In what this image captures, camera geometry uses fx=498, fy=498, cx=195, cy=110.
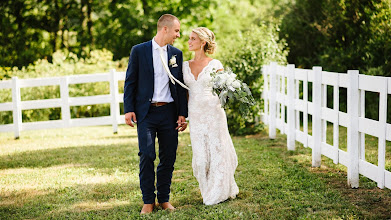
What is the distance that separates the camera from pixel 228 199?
5879mm

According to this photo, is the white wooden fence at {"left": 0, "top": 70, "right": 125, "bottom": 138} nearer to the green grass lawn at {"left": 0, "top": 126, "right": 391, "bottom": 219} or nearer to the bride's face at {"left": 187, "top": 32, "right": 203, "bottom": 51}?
the green grass lawn at {"left": 0, "top": 126, "right": 391, "bottom": 219}

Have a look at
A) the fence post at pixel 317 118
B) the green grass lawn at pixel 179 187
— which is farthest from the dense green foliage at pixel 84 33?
the fence post at pixel 317 118

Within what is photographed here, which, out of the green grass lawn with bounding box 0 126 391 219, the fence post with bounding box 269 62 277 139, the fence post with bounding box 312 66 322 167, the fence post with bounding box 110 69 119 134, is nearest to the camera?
the green grass lawn with bounding box 0 126 391 219

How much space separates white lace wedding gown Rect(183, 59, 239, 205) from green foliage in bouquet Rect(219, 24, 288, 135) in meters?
5.31

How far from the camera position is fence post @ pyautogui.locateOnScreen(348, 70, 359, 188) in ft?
20.2

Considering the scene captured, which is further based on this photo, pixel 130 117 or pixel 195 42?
pixel 195 42

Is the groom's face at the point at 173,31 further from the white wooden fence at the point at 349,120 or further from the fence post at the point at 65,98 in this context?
the fence post at the point at 65,98

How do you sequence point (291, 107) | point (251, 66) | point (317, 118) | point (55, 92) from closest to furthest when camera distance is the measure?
point (317, 118) → point (291, 107) → point (251, 66) → point (55, 92)

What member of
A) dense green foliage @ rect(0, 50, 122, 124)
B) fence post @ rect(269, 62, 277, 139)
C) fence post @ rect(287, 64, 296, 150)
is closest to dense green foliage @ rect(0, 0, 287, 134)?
dense green foliage @ rect(0, 50, 122, 124)

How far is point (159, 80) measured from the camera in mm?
5355

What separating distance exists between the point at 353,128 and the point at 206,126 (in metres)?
1.90

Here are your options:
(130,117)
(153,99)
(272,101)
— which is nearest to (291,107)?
(272,101)

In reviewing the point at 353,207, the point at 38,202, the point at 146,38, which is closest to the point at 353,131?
the point at 353,207

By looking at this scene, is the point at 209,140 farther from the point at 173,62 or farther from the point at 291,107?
the point at 291,107
